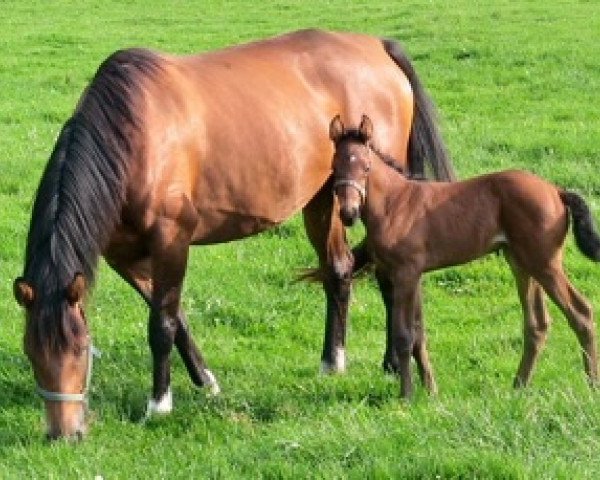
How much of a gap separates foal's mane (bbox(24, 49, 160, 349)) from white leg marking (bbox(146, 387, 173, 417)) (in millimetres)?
852

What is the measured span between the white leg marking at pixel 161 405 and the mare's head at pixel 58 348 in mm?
746

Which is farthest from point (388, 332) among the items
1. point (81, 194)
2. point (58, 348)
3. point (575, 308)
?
point (58, 348)

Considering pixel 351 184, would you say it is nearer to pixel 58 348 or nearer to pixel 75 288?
pixel 75 288

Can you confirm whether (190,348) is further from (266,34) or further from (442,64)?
A: (266,34)

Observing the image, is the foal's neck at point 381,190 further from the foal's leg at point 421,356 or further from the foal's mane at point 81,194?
the foal's mane at point 81,194

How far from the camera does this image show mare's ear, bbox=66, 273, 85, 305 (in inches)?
213

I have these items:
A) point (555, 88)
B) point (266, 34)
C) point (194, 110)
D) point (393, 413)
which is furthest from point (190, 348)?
point (266, 34)

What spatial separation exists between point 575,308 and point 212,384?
6.75ft

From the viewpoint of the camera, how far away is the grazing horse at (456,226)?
585 centimetres

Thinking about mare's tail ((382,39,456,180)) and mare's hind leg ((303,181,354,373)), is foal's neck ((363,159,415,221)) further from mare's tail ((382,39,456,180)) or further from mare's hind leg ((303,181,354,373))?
mare's tail ((382,39,456,180))

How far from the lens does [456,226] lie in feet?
19.7

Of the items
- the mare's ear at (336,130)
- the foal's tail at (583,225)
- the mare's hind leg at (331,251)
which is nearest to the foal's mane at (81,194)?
the mare's ear at (336,130)

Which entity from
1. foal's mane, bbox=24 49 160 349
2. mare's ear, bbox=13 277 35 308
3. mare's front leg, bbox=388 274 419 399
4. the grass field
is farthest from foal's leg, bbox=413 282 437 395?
mare's ear, bbox=13 277 35 308

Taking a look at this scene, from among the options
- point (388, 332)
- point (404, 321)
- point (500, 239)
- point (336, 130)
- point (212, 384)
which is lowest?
point (212, 384)
